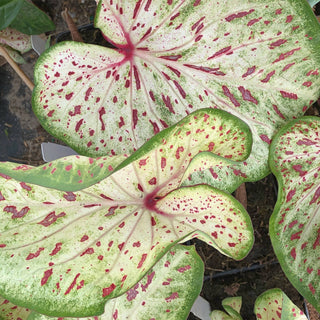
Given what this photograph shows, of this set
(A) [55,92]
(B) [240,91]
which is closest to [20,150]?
(A) [55,92]

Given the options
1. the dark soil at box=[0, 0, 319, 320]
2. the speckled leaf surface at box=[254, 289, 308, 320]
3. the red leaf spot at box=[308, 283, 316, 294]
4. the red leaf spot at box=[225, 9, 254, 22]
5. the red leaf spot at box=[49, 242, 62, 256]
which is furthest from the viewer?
the dark soil at box=[0, 0, 319, 320]

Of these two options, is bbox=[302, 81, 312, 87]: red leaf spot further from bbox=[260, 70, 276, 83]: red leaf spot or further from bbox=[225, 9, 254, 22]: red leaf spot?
bbox=[225, 9, 254, 22]: red leaf spot

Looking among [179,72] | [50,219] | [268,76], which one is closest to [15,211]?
[50,219]

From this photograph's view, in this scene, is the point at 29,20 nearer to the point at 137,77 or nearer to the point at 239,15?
the point at 137,77

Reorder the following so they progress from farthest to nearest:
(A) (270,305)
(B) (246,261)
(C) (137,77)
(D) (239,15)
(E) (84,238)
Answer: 1. (B) (246,261)
2. (A) (270,305)
3. (C) (137,77)
4. (D) (239,15)
5. (E) (84,238)

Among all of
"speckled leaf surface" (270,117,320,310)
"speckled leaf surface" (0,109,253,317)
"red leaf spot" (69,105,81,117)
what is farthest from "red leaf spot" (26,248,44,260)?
"speckled leaf surface" (270,117,320,310)

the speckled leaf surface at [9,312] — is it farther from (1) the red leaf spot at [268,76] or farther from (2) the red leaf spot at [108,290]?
(1) the red leaf spot at [268,76]
